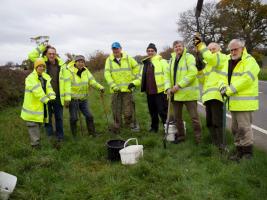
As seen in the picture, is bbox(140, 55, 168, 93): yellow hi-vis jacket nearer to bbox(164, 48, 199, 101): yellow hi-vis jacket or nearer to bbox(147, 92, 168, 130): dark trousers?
bbox(147, 92, 168, 130): dark trousers

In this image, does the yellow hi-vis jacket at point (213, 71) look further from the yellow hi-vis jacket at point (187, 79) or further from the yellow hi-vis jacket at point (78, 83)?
the yellow hi-vis jacket at point (78, 83)

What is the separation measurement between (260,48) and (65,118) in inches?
1631

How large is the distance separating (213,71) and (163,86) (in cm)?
182

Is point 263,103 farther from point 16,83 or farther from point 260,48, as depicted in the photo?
point 260,48

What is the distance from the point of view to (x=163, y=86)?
7.89 meters

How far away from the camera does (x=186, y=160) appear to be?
19.6 ft

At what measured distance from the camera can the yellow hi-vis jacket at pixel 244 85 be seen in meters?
5.51

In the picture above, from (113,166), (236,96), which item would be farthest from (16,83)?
(236,96)

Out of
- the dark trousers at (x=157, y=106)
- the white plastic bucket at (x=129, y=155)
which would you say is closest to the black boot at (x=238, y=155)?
the white plastic bucket at (x=129, y=155)

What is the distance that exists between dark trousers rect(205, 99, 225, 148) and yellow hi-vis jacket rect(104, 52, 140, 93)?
2.19 metres

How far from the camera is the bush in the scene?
41.8ft

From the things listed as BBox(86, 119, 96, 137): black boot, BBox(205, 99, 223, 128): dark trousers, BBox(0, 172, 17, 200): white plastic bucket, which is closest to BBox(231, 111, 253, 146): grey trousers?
BBox(205, 99, 223, 128): dark trousers

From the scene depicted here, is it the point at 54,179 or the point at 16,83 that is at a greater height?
the point at 16,83

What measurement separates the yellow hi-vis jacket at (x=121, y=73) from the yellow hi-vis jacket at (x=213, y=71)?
7.20ft
